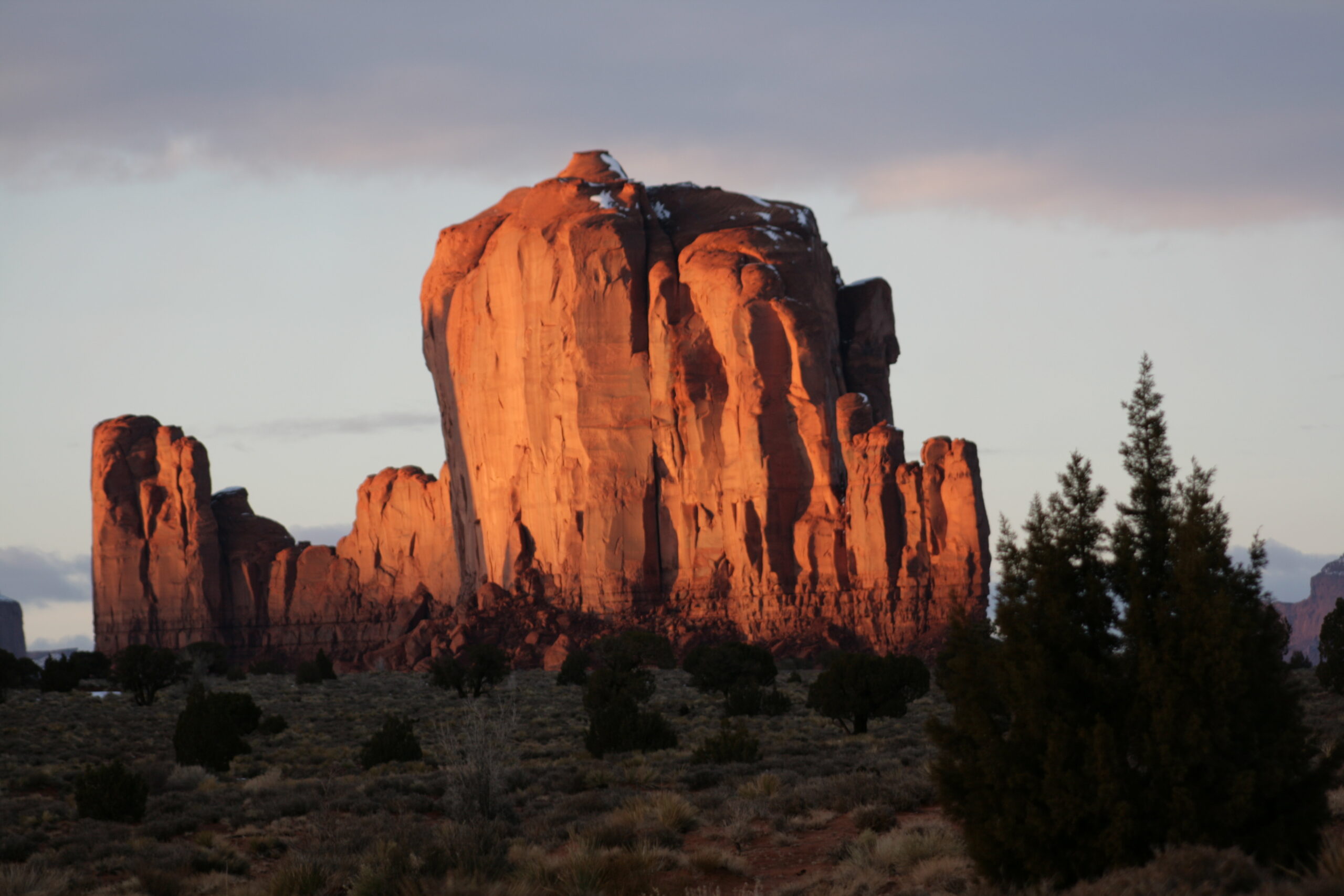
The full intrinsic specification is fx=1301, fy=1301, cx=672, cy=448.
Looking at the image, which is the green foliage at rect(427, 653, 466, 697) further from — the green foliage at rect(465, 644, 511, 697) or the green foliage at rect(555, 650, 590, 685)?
the green foliage at rect(555, 650, 590, 685)

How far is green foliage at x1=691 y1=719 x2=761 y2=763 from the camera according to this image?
26.2 m

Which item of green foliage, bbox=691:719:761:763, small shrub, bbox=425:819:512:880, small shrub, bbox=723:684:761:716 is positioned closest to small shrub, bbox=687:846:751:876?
small shrub, bbox=425:819:512:880

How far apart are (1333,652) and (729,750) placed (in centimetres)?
2162

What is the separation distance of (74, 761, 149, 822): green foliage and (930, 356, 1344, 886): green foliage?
14695 millimetres

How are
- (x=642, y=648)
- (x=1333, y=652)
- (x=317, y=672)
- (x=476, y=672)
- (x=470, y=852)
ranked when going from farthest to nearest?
(x=317, y=672), (x=642, y=648), (x=476, y=672), (x=1333, y=652), (x=470, y=852)

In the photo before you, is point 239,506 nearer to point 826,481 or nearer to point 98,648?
point 98,648

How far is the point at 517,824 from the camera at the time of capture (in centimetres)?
1867

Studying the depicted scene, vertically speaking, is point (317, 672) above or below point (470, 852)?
above

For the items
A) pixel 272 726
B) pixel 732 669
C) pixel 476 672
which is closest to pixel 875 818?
pixel 272 726

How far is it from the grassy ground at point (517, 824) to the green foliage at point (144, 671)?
13.1m

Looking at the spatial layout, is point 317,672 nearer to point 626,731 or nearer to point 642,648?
point 642,648

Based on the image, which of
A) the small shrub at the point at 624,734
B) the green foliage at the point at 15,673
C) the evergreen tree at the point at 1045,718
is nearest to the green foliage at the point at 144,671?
the green foliage at the point at 15,673

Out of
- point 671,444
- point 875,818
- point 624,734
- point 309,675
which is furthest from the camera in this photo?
point 671,444

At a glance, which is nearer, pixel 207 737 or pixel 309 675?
pixel 207 737
